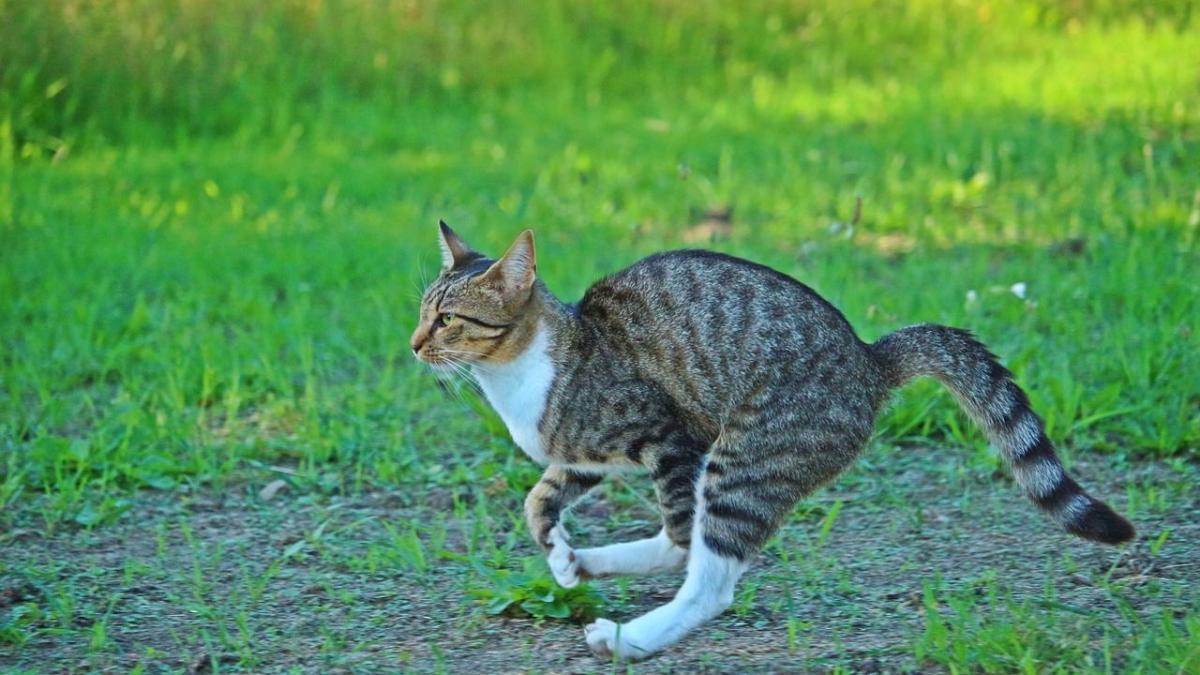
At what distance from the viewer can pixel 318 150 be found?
962 centimetres

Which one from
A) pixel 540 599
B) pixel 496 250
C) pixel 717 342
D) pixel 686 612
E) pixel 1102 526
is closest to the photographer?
pixel 1102 526

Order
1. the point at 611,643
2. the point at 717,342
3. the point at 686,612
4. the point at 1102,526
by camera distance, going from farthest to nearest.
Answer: the point at 717,342
the point at 686,612
the point at 611,643
the point at 1102,526

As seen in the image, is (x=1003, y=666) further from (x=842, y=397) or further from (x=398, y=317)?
(x=398, y=317)

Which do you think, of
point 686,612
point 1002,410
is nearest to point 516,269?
point 686,612

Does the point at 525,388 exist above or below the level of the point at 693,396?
below

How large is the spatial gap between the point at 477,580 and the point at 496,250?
3348 millimetres

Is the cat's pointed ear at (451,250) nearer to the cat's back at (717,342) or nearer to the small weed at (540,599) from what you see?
the cat's back at (717,342)

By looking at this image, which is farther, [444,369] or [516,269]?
[444,369]

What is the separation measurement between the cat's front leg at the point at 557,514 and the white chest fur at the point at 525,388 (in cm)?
10

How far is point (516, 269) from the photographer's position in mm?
4719

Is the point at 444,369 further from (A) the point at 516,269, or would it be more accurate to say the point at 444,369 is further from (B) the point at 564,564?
(B) the point at 564,564

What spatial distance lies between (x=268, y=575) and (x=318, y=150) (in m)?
5.46

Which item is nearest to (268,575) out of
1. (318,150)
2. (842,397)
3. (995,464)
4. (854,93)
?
(842,397)

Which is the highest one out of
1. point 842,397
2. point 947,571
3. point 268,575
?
point 842,397
